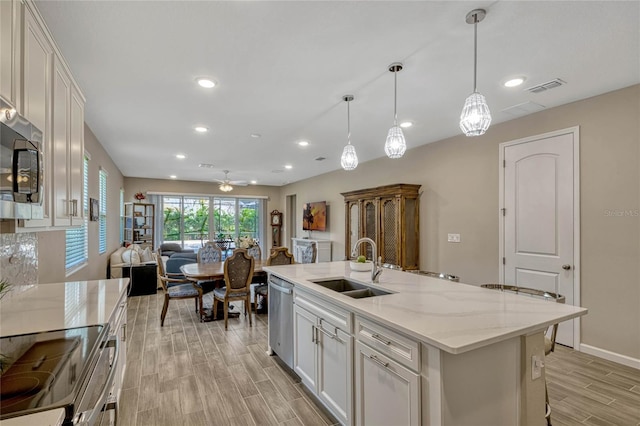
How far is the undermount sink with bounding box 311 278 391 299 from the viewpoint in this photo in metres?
2.46

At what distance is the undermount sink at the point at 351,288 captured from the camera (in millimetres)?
2455

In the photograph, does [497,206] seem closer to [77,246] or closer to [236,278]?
[236,278]

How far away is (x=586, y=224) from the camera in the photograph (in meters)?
3.22

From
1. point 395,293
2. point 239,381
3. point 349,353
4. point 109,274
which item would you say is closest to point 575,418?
point 395,293

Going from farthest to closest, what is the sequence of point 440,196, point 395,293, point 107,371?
point 440,196 → point 395,293 → point 107,371

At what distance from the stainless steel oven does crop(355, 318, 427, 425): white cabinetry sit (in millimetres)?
1272

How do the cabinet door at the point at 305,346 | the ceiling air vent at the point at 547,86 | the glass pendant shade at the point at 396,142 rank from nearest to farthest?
1. the cabinet door at the point at 305,346
2. the glass pendant shade at the point at 396,142
3. the ceiling air vent at the point at 547,86

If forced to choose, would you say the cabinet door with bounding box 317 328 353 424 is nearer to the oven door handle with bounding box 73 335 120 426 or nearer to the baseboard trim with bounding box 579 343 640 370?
the oven door handle with bounding box 73 335 120 426

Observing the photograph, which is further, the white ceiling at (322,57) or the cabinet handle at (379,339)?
the white ceiling at (322,57)

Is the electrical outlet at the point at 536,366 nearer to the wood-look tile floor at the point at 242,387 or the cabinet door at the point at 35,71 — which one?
the wood-look tile floor at the point at 242,387

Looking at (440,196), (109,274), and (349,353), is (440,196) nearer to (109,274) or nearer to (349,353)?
(349,353)

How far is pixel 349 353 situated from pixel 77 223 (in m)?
2.10

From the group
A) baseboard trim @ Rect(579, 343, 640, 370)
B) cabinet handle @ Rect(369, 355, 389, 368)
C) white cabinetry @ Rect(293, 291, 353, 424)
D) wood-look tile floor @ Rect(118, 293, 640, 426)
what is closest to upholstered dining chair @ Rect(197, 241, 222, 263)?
wood-look tile floor @ Rect(118, 293, 640, 426)

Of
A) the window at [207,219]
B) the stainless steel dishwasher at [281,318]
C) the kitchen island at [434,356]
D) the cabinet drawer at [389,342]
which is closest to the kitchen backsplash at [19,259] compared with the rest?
the stainless steel dishwasher at [281,318]
